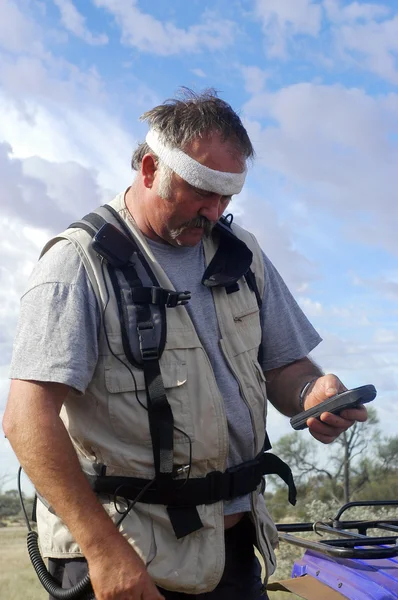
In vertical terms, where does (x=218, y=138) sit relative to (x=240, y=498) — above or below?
above

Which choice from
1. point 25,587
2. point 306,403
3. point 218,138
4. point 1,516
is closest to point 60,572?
point 306,403

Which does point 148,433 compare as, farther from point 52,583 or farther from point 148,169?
point 148,169

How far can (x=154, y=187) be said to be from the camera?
3182 mm

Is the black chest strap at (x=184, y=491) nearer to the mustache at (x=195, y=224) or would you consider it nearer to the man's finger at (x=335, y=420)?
the man's finger at (x=335, y=420)

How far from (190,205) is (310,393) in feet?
3.14

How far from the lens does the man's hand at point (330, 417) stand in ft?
10.0

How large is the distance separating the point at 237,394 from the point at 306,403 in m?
0.47

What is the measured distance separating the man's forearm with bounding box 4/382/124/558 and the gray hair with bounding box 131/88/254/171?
1.18 m

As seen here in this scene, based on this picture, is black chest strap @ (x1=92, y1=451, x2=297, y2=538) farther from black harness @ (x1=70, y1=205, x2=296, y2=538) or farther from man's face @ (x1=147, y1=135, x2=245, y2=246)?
man's face @ (x1=147, y1=135, x2=245, y2=246)

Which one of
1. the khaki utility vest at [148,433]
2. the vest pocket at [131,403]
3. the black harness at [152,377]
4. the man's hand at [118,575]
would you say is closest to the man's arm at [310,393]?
the black harness at [152,377]

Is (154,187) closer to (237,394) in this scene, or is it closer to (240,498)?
(237,394)

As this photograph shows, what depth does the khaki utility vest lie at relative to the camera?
2783mm

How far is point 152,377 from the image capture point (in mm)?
2801

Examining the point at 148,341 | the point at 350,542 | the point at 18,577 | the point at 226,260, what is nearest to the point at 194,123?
the point at 226,260
